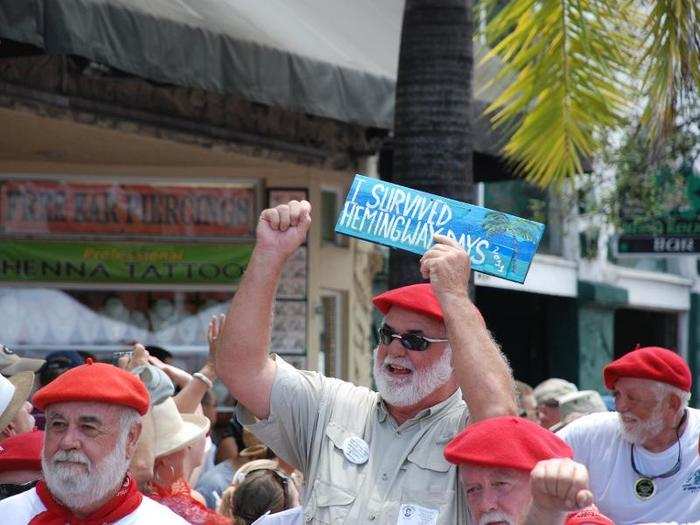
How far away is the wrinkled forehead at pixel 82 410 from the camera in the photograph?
4.78 metres

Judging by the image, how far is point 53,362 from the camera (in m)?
8.98

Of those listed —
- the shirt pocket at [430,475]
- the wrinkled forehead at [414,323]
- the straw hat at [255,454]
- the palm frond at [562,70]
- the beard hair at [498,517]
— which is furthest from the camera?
the palm frond at [562,70]

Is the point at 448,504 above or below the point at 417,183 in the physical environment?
below

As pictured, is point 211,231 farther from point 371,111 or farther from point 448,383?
point 448,383

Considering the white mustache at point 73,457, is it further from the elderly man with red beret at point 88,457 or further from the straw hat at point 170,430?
the straw hat at point 170,430

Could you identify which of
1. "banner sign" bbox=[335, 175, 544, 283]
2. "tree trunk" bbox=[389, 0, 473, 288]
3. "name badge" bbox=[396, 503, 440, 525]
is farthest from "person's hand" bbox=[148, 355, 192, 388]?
"name badge" bbox=[396, 503, 440, 525]

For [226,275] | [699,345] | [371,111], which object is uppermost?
[371,111]

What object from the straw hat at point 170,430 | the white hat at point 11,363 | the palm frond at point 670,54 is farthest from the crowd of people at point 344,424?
the palm frond at point 670,54

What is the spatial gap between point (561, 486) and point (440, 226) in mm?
1708

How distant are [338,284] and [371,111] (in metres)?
3.52

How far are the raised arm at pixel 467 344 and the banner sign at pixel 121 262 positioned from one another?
29.2ft

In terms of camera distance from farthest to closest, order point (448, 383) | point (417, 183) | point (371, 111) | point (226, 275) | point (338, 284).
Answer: point (338, 284)
point (226, 275)
point (371, 111)
point (417, 183)
point (448, 383)

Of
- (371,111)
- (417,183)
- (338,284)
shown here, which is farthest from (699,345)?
(417,183)

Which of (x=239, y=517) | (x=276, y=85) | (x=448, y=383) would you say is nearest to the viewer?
(x=448, y=383)
